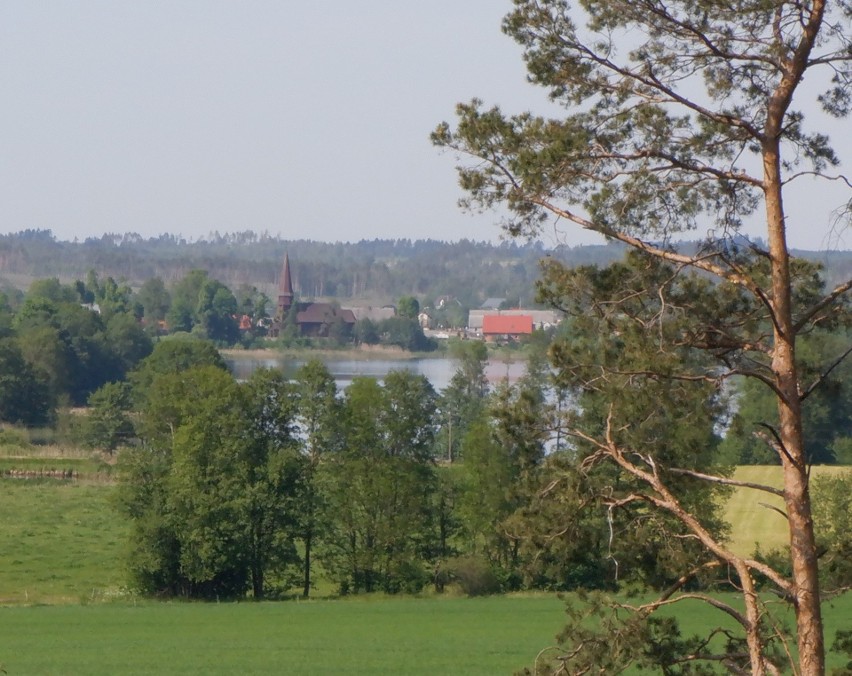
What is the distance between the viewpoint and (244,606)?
3059 cm

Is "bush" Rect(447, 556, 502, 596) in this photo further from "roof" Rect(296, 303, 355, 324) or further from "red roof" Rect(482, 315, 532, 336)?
"roof" Rect(296, 303, 355, 324)

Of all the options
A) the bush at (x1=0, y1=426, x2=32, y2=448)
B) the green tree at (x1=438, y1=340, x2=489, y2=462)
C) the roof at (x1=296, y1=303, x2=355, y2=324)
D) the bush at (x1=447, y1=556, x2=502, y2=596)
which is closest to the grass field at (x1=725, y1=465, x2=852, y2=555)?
the bush at (x1=447, y1=556, x2=502, y2=596)

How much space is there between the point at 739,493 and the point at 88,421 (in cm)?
2934

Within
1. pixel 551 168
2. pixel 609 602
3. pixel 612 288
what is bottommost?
pixel 609 602

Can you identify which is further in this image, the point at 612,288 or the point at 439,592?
the point at 439,592

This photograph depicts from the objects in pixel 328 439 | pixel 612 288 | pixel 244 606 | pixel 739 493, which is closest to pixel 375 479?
pixel 328 439

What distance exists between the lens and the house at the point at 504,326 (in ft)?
359

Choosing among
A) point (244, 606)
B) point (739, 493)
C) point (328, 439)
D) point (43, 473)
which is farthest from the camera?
point (43, 473)

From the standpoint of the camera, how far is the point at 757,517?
137 feet

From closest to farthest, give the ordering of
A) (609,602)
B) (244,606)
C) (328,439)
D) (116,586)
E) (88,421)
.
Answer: (609,602)
(244,606)
(116,586)
(328,439)
(88,421)

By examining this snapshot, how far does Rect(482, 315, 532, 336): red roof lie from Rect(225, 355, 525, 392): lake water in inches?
207

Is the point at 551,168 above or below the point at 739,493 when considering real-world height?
above

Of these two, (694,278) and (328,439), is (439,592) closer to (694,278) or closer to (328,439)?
(328,439)

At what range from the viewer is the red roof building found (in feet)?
358
